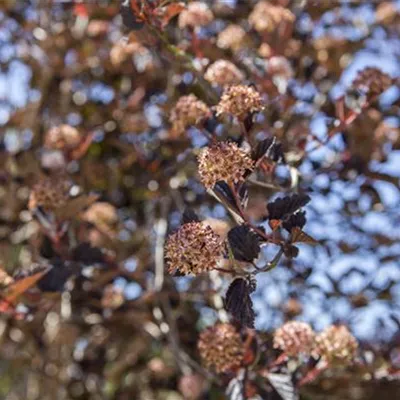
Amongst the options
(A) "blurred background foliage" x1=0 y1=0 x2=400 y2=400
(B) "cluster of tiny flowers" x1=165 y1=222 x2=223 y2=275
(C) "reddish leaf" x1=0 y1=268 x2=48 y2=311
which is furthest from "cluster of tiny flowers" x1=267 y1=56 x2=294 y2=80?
(B) "cluster of tiny flowers" x1=165 y1=222 x2=223 y2=275

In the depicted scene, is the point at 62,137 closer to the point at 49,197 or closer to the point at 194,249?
the point at 49,197

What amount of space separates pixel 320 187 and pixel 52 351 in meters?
1.09

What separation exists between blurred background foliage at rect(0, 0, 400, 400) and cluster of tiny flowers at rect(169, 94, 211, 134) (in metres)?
0.24

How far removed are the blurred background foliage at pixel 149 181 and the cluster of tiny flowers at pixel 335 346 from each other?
322 mm

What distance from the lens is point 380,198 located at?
2418 mm

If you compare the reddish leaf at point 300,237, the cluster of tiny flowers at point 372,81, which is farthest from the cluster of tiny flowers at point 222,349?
the cluster of tiny flowers at point 372,81

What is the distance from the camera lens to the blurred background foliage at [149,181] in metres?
2.18

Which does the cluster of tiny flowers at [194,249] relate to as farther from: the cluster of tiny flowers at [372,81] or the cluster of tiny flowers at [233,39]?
the cluster of tiny flowers at [233,39]

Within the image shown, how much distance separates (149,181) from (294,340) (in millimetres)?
1086

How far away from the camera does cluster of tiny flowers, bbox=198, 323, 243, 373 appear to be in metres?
1.48

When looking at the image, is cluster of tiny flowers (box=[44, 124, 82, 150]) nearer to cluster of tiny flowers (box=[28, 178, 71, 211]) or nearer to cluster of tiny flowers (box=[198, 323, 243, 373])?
cluster of tiny flowers (box=[28, 178, 71, 211])

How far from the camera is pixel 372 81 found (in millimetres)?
1693

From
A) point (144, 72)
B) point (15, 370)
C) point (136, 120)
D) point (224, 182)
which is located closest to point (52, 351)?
point (15, 370)

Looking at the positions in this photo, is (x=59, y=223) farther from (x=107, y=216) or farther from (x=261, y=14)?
(x=261, y=14)
